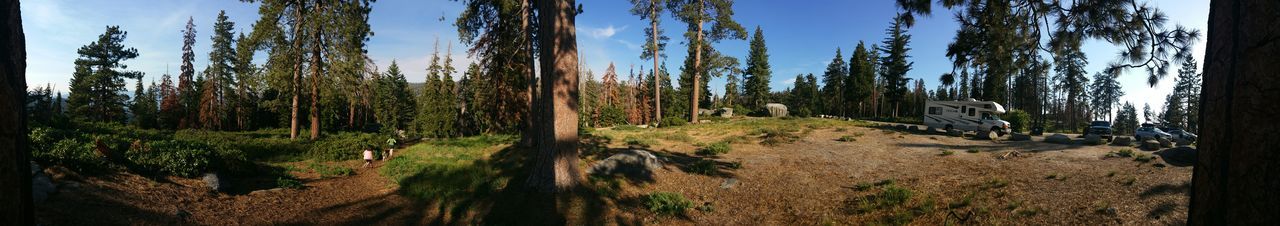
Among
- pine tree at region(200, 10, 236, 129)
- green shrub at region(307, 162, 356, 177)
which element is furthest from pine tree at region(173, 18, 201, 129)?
green shrub at region(307, 162, 356, 177)

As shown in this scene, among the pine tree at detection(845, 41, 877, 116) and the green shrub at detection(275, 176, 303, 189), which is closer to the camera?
the green shrub at detection(275, 176, 303, 189)

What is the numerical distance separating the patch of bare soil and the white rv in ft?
39.7

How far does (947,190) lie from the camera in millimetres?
8727

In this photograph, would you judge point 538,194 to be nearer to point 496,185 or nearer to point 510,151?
point 496,185

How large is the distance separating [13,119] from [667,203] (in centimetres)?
695

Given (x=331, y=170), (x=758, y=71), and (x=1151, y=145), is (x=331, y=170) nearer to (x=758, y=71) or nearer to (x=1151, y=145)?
(x=1151, y=145)

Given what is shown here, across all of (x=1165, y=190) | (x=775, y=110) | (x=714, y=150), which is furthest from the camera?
(x=775, y=110)

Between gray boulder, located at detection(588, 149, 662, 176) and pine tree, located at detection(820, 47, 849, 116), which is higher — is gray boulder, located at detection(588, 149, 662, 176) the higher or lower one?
the lower one

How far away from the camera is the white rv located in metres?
24.6

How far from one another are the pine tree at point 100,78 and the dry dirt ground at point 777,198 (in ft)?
139

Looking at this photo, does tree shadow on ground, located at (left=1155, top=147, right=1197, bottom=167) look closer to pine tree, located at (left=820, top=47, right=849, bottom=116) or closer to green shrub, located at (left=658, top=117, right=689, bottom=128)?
green shrub, located at (left=658, top=117, right=689, bottom=128)

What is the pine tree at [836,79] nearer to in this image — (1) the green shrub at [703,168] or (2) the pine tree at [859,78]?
(2) the pine tree at [859,78]

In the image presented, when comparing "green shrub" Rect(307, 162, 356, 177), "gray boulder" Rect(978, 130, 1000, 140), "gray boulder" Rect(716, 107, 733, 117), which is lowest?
"green shrub" Rect(307, 162, 356, 177)

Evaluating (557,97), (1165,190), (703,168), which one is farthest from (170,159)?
(1165,190)
